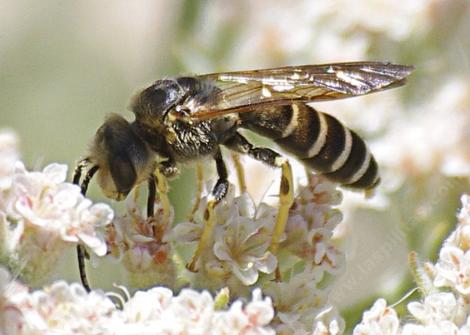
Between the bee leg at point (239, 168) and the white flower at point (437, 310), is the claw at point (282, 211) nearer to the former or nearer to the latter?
the bee leg at point (239, 168)

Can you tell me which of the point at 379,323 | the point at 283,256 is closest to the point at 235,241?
the point at 283,256

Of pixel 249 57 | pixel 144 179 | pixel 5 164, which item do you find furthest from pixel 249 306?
pixel 249 57

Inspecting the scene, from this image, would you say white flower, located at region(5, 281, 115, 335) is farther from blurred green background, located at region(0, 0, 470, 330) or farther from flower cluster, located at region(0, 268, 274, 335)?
blurred green background, located at region(0, 0, 470, 330)

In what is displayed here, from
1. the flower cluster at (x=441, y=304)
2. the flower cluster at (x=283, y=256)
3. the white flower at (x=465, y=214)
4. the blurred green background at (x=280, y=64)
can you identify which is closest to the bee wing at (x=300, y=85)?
the flower cluster at (x=283, y=256)

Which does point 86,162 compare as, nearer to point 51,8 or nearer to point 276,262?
point 276,262

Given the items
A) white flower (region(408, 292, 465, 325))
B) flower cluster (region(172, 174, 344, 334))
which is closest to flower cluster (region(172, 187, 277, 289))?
flower cluster (region(172, 174, 344, 334))

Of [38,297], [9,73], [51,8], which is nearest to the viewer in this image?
[38,297]
